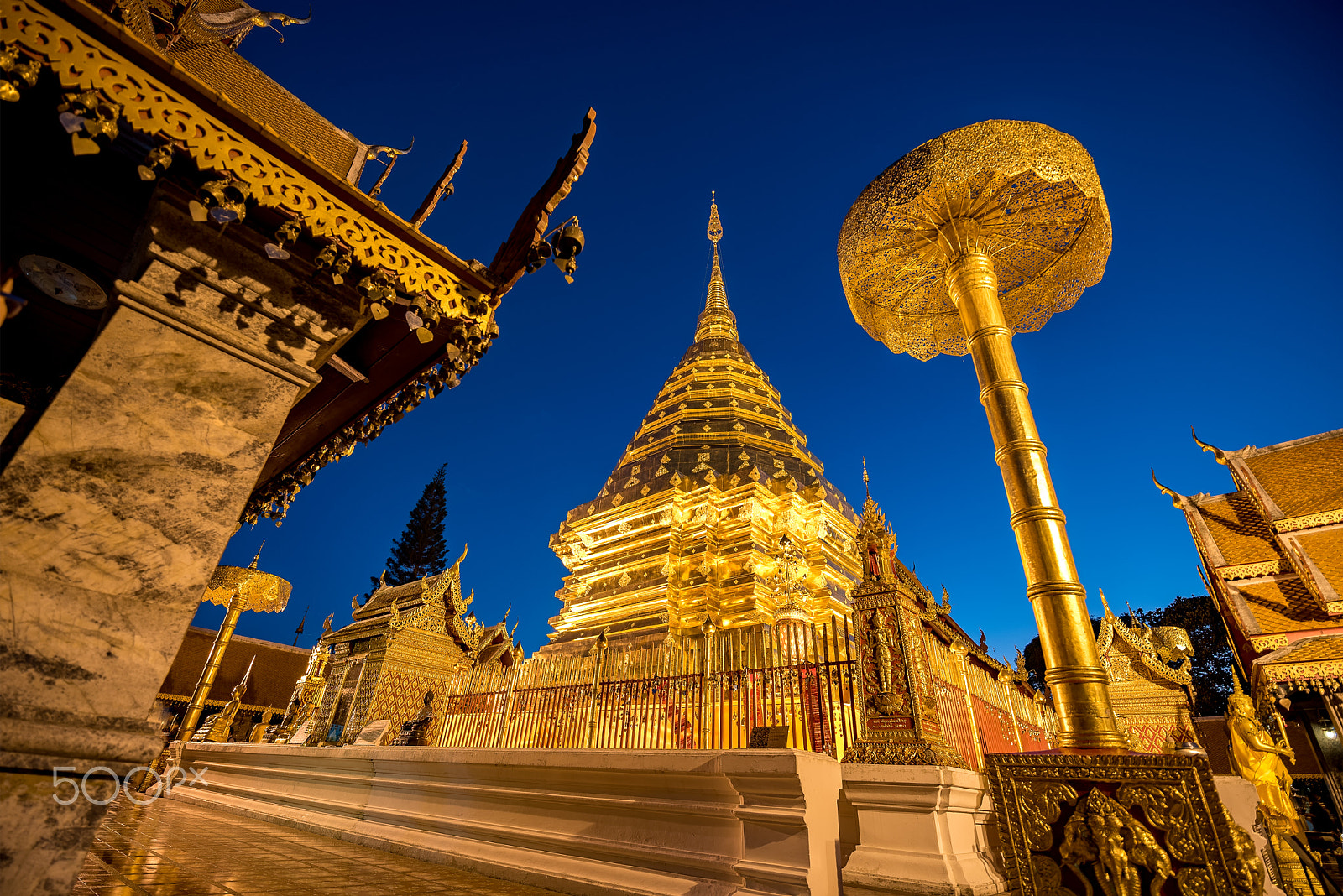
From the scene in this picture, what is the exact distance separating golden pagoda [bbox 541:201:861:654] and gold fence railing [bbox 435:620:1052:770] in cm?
349

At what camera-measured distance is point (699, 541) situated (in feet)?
33.9

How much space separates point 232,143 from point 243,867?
3925 millimetres

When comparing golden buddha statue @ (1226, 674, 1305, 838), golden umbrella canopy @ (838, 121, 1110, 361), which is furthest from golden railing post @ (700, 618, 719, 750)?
golden buddha statue @ (1226, 674, 1305, 838)

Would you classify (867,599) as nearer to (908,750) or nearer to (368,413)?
(908,750)

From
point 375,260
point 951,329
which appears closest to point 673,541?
point 951,329

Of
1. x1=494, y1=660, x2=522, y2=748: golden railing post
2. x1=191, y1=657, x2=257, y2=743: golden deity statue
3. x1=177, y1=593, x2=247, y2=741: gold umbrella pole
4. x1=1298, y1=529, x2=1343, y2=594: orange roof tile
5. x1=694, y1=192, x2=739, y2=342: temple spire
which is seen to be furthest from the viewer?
x1=694, y1=192, x2=739, y2=342: temple spire

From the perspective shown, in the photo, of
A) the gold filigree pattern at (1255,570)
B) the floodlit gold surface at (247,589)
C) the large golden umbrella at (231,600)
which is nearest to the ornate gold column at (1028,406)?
the gold filigree pattern at (1255,570)

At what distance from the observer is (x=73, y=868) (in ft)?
5.49

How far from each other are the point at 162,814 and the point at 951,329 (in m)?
9.26

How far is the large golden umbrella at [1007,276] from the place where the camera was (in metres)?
3.65

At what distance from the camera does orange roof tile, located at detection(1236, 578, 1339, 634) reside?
29.6 feet

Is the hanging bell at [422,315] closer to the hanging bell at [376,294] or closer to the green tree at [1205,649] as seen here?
the hanging bell at [376,294]

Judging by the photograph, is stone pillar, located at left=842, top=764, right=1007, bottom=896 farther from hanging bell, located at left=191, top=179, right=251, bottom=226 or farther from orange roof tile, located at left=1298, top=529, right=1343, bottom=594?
orange roof tile, located at left=1298, top=529, right=1343, bottom=594

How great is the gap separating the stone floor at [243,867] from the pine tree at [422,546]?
2459 cm
